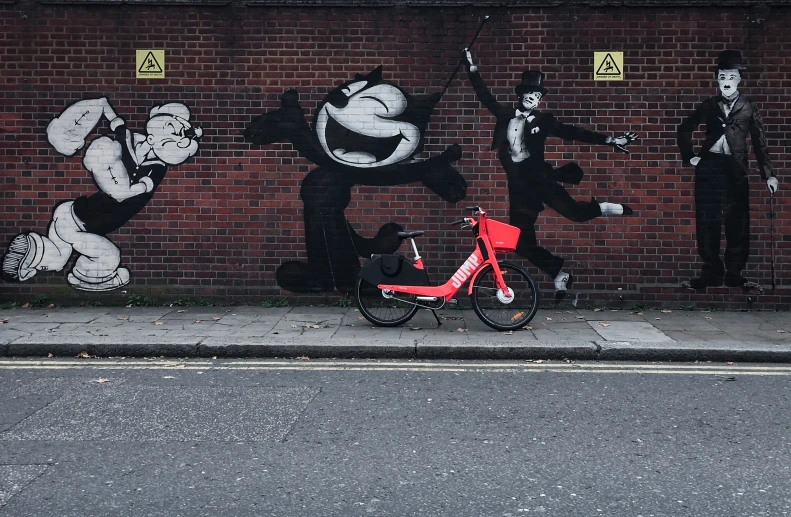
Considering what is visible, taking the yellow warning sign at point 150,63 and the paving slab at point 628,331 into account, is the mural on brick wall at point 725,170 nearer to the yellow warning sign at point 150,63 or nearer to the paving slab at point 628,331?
the paving slab at point 628,331

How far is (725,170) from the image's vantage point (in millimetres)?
10133

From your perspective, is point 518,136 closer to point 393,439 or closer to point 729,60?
point 729,60

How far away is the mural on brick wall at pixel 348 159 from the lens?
10258 millimetres

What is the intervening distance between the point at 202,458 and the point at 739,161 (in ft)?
26.3

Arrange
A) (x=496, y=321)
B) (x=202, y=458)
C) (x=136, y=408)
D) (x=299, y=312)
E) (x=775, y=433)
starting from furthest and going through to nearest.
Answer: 1. (x=299, y=312)
2. (x=496, y=321)
3. (x=136, y=408)
4. (x=775, y=433)
5. (x=202, y=458)

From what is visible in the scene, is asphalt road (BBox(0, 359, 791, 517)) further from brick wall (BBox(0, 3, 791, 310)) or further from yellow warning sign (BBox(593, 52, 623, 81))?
yellow warning sign (BBox(593, 52, 623, 81))

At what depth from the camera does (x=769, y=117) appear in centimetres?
1005

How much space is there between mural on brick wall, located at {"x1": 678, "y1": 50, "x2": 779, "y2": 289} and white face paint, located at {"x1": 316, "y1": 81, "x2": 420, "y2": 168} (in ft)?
11.8

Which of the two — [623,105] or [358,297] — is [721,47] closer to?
[623,105]

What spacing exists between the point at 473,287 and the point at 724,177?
3788 mm

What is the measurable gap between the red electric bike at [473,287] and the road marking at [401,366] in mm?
1303

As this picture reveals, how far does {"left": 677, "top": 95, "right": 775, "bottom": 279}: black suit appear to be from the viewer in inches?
397

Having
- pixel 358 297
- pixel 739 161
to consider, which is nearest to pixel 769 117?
pixel 739 161

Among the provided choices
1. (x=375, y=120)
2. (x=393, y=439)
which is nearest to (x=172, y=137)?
(x=375, y=120)
